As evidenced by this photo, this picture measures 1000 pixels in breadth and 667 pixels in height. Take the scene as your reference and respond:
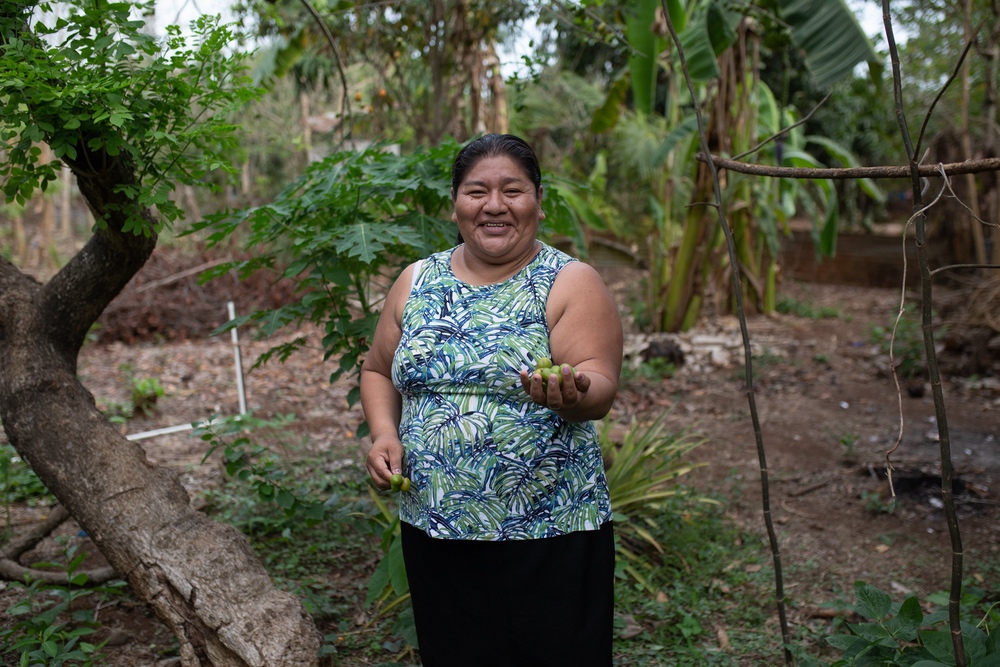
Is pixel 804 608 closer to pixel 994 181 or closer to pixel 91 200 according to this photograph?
pixel 91 200

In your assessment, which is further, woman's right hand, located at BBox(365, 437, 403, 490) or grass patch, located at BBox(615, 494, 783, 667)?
grass patch, located at BBox(615, 494, 783, 667)

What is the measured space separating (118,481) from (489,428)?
5.32 ft

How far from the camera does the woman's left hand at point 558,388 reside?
5.24ft

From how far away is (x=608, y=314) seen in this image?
6.27 feet

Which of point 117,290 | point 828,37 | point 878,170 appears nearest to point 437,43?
point 828,37

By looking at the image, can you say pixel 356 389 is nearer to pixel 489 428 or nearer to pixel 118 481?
pixel 118 481

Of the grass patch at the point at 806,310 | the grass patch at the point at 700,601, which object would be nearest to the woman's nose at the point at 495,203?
the grass patch at the point at 700,601

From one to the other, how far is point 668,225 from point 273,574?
6704 mm

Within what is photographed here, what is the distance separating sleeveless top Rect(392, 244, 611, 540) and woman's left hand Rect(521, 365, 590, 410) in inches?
7.4

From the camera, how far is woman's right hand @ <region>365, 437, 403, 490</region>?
1926 millimetres

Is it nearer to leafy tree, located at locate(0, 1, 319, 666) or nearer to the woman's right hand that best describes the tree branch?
the woman's right hand

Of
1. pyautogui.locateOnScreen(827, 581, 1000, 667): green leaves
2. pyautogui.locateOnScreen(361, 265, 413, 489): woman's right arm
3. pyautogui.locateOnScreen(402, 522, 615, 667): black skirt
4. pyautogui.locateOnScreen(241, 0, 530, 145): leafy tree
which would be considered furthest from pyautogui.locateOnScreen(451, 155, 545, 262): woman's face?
pyautogui.locateOnScreen(241, 0, 530, 145): leafy tree

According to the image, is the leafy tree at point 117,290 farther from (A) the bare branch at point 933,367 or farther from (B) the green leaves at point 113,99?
(A) the bare branch at point 933,367

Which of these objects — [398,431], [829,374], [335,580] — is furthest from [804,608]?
[829,374]
